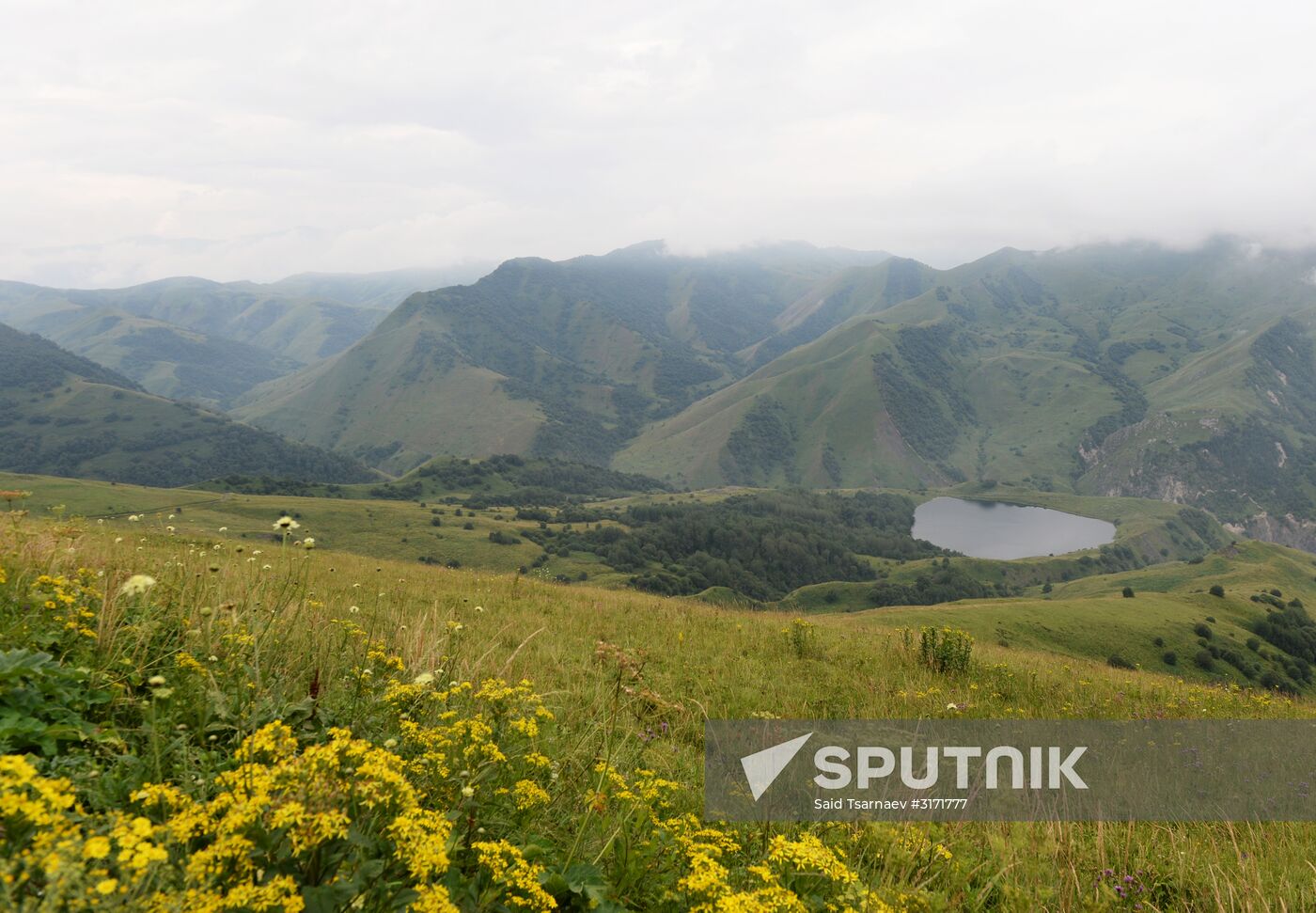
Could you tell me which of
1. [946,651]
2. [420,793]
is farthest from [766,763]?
[946,651]

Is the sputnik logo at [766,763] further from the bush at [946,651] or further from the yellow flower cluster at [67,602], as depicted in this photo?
the bush at [946,651]

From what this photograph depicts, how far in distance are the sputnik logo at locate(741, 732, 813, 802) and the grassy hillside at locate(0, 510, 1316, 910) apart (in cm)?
58

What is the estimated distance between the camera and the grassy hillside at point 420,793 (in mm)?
2631

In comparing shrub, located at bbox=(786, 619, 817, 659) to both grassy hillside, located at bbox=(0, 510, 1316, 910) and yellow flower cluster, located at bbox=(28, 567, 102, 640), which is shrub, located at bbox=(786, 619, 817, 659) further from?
yellow flower cluster, located at bbox=(28, 567, 102, 640)

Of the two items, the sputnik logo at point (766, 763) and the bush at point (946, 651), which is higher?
the sputnik logo at point (766, 763)

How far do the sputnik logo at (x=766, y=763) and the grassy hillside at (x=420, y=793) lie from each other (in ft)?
1.91

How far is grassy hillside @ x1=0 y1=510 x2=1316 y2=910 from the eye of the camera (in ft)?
8.63

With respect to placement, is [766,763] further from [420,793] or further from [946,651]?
[946,651]

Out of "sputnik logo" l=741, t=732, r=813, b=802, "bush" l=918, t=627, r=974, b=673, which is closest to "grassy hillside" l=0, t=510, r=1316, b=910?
"sputnik logo" l=741, t=732, r=813, b=802

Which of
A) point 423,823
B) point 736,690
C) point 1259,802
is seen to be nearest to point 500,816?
point 423,823

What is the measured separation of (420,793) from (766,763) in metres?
4.45

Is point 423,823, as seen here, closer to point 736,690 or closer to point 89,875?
point 89,875

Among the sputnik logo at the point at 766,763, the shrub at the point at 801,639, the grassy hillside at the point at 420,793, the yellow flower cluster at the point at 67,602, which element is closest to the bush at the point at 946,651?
the shrub at the point at 801,639

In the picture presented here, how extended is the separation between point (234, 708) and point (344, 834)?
2.31 metres
